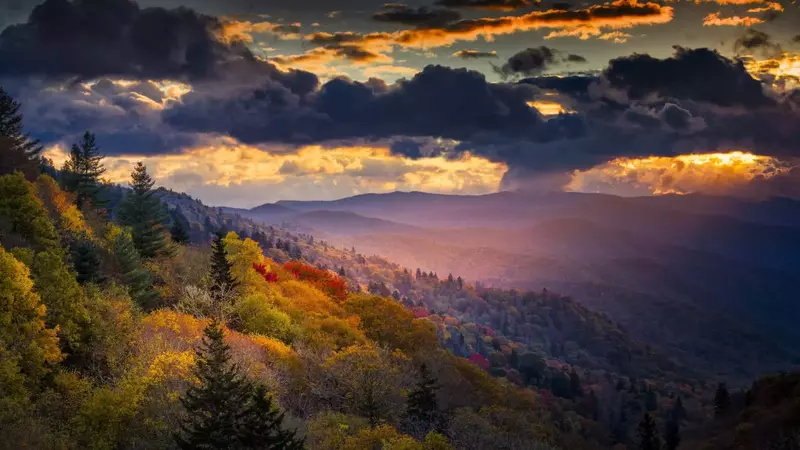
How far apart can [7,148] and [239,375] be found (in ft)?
227

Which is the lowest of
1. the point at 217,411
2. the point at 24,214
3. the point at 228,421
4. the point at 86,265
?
the point at 228,421

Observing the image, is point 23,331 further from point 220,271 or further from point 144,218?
point 144,218

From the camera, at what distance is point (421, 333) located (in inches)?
4176

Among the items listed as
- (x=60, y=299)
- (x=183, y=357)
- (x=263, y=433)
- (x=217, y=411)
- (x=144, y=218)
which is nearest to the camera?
(x=263, y=433)

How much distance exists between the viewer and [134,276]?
7500 cm

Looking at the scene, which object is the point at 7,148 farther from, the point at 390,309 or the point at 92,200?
the point at 390,309

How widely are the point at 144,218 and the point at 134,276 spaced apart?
2676 centimetres

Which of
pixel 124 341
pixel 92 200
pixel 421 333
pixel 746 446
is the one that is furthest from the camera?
pixel 746 446

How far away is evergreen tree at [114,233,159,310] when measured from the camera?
74.5 meters

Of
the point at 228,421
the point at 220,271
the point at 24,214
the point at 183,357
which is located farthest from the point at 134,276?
the point at 228,421

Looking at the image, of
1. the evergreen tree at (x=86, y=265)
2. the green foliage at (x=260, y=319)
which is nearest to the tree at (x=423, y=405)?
the green foliage at (x=260, y=319)

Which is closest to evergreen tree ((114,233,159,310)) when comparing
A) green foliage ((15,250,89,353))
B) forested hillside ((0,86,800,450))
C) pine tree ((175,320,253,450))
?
forested hillside ((0,86,800,450))

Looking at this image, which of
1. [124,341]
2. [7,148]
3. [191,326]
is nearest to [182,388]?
[124,341]

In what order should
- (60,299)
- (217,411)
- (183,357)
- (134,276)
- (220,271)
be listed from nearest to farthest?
(217,411)
(183,357)
(60,299)
(134,276)
(220,271)
